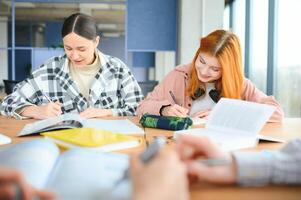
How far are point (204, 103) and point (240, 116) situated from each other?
0.78 meters

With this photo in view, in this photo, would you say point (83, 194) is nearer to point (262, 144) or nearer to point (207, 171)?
A: point (207, 171)

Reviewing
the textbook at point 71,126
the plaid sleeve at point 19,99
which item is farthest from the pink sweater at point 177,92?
the plaid sleeve at point 19,99

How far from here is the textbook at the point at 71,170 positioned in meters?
0.68

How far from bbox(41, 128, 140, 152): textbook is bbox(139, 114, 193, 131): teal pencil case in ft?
1.13

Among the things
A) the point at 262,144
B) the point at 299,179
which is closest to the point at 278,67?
the point at 262,144

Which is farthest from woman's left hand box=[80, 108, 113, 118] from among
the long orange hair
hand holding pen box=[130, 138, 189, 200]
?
hand holding pen box=[130, 138, 189, 200]

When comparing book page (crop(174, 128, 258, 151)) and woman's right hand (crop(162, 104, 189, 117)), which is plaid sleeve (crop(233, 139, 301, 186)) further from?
woman's right hand (crop(162, 104, 189, 117))

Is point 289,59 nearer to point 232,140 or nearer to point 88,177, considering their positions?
point 232,140

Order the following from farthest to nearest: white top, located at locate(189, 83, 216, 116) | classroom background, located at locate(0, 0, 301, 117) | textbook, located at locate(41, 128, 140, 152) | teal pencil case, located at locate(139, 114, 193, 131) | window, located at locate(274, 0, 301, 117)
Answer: classroom background, located at locate(0, 0, 301, 117) < window, located at locate(274, 0, 301, 117) < white top, located at locate(189, 83, 216, 116) < teal pencil case, located at locate(139, 114, 193, 131) < textbook, located at locate(41, 128, 140, 152)

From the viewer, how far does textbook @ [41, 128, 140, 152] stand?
104 cm

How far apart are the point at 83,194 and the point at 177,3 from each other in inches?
209

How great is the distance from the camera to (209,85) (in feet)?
6.91

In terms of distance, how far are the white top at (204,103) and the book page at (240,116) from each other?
65 centimetres

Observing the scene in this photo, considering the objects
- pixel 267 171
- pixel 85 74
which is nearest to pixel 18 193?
pixel 267 171
